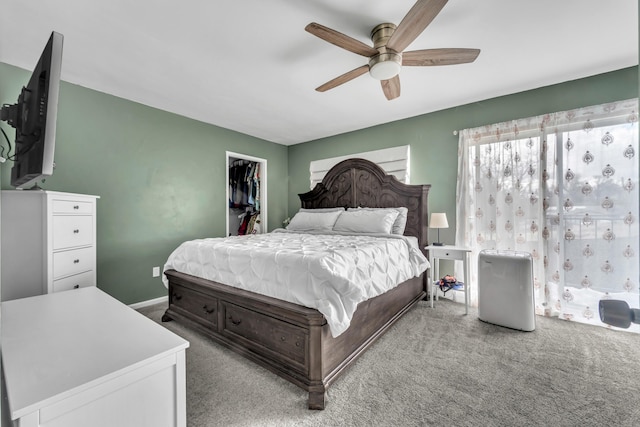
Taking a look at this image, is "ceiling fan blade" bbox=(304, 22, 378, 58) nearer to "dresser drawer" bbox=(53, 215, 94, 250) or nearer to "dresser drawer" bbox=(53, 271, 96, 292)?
"dresser drawer" bbox=(53, 215, 94, 250)

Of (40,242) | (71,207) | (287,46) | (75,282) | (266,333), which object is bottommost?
(266,333)

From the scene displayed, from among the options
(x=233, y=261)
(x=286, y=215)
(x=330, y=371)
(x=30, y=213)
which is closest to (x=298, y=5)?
(x=233, y=261)

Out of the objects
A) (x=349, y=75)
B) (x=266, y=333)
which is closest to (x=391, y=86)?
(x=349, y=75)

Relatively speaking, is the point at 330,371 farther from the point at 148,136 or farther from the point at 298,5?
the point at 148,136

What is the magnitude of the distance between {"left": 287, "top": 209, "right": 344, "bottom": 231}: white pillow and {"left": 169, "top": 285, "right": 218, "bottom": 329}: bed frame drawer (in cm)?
168

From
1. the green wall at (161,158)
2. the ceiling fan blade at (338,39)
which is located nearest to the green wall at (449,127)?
the green wall at (161,158)

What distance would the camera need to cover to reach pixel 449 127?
353 cm

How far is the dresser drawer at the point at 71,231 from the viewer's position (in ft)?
7.23

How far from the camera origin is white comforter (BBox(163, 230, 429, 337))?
1.73 m

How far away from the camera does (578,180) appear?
8.91 feet

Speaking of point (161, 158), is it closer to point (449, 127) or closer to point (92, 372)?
point (92, 372)

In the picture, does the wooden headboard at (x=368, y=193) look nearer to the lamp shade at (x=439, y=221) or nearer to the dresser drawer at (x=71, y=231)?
the lamp shade at (x=439, y=221)

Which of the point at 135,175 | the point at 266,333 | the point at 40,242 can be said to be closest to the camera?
the point at 266,333

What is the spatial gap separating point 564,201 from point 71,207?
15.1ft
